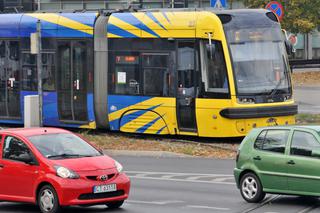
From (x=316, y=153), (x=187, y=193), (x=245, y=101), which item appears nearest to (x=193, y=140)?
(x=245, y=101)

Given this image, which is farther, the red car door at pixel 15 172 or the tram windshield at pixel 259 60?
the tram windshield at pixel 259 60

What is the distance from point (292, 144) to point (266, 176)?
76 centimetres

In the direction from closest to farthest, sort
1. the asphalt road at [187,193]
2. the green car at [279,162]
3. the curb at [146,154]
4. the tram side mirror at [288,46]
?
the green car at [279,162] → the asphalt road at [187,193] → the curb at [146,154] → the tram side mirror at [288,46]

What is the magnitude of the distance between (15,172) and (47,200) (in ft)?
2.91

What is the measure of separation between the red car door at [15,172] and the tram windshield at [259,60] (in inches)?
430

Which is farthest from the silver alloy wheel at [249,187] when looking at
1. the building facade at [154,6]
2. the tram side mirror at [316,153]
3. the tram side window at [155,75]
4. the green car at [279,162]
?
the building facade at [154,6]

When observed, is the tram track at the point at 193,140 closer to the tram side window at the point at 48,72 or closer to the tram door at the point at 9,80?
the tram side window at the point at 48,72

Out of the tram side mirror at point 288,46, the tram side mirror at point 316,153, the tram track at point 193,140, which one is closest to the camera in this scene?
the tram side mirror at point 316,153

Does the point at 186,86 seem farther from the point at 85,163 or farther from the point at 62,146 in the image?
the point at 85,163

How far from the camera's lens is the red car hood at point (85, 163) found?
14.6 m

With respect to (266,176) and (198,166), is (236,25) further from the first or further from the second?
(266,176)

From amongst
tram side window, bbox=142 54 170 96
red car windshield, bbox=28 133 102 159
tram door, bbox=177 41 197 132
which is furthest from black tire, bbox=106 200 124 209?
tram side window, bbox=142 54 170 96

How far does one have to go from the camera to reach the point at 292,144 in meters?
15.4

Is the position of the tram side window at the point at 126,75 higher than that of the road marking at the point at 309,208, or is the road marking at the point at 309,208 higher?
the tram side window at the point at 126,75
